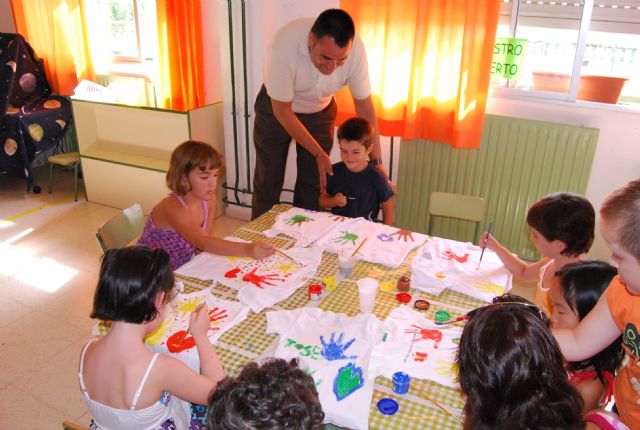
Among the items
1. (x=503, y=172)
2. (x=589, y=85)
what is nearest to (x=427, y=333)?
(x=503, y=172)

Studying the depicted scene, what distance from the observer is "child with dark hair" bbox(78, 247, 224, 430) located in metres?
1.34

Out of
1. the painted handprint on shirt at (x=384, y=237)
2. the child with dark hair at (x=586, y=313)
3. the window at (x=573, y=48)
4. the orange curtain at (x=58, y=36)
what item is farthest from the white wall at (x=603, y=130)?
the orange curtain at (x=58, y=36)

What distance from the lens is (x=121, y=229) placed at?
7.78 ft

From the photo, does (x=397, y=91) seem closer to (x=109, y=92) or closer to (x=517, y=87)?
(x=517, y=87)

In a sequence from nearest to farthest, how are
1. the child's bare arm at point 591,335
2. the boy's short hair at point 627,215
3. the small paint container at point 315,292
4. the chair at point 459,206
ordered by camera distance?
the boy's short hair at point 627,215, the child's bare arm at point 591,335, the small paint container at point 315,292, the chair at point 459,206

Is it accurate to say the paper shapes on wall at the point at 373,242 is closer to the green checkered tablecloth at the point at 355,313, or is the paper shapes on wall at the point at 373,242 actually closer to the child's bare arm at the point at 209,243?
the green checkered tablecloth at the point at 355,313

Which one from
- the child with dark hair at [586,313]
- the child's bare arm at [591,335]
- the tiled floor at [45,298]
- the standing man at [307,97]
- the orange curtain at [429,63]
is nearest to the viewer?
the child's bare arm at [591,335]

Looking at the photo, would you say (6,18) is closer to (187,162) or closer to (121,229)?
(121,229)

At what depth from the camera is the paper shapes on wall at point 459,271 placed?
189 centimetres

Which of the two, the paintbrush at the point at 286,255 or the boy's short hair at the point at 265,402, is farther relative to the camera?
the paintbrush at the point at 286,255

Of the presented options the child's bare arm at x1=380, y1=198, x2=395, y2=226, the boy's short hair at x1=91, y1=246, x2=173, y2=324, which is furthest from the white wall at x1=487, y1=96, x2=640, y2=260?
the boy's short hair at x1=91, y1=246, x2=173, y2=324

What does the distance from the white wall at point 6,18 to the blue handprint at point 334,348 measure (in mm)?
5730

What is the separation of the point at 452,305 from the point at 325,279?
1.58 feet

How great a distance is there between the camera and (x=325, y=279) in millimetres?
1929
